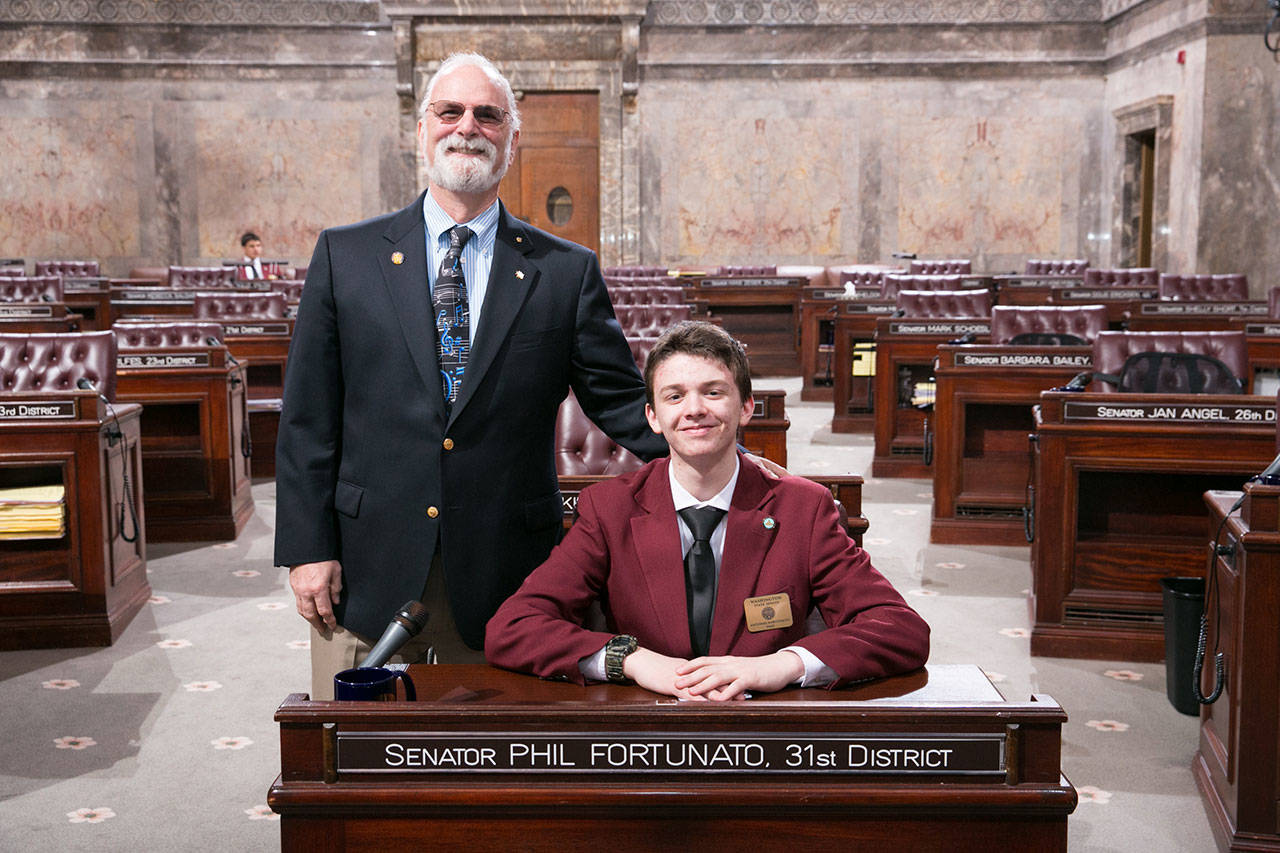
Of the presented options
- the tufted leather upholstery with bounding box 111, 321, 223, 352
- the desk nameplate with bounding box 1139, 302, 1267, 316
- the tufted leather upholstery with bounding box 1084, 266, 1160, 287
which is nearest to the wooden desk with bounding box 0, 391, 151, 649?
the tufted leather upholstery with bounding box 111, 321, 223, 352

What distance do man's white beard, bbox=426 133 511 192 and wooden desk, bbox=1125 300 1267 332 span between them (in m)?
7.31

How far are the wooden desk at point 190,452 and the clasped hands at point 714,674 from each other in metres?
5.25

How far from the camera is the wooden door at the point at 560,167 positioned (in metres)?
17.6

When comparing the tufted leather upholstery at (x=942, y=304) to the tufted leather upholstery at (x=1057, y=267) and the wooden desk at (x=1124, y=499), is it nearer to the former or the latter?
the wooden desk at (x=1124, y=499)

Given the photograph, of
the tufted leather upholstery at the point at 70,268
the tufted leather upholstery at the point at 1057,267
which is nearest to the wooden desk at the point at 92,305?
the tufted leather upholstery at the point at 70,268

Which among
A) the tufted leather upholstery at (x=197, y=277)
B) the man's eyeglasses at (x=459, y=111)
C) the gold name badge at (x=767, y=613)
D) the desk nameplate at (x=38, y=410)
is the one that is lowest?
the gold name badge at (x=767, y=613)

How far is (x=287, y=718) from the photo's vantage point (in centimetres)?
167

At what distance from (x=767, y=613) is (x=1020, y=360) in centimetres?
Result: 478

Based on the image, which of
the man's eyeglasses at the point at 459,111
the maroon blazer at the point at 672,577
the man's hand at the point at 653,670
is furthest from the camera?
the man's eyeglasses at the point at 459,111

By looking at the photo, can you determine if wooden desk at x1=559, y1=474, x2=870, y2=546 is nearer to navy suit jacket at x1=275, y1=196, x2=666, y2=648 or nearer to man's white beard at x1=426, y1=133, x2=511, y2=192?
navy suit jacket at x1=275, y1=196, x2=666, y2=648

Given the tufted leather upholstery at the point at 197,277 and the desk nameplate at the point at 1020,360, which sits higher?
the tufted leather upholstery at the point at 197,277

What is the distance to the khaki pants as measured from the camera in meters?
2.40

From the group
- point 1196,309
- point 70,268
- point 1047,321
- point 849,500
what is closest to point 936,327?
point 1047,321

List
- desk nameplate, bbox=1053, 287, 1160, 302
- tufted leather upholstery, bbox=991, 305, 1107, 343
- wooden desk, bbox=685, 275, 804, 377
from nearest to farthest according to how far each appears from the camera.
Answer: tufted leather upholstery, bbox=991, 305, 1107, 343 → desk nameplate, bbox=1053, 287, 1160, 302 → wooden desk, bbox=685, 275, 804, 377
